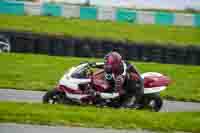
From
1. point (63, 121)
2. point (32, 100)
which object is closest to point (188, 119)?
point (63, 121)

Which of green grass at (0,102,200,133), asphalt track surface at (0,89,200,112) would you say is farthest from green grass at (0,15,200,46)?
green grass at (0,102,200,133)

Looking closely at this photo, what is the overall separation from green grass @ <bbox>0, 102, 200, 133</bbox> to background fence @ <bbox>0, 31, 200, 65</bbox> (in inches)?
397

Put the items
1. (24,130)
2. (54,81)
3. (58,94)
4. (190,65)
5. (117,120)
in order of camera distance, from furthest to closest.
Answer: (190,65) < (54,81) < (58,94) < (117,120) < (24,130)

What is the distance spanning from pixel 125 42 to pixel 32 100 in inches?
308

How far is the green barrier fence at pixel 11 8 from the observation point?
105 feet

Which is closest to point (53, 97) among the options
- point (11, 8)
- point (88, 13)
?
point (88, 13)

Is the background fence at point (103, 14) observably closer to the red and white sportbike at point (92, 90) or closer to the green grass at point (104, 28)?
the green grass at point (104, 28)

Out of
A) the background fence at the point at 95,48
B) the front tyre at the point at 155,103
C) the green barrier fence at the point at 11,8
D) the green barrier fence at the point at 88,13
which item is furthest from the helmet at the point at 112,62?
the green barrier fence at the point at 11,8

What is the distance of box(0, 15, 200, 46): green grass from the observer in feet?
94.2

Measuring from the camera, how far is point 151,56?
22344 mm

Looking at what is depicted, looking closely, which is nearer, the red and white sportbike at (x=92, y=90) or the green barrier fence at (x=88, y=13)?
the red and white sportbike at (x=92, y=90)

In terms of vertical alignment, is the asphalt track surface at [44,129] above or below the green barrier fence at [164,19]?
above

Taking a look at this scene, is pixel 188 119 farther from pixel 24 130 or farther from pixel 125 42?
pixel 125 42

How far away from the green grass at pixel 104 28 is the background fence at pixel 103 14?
683 millimetres
